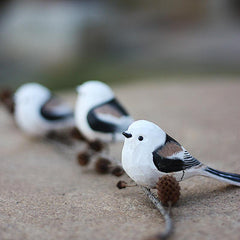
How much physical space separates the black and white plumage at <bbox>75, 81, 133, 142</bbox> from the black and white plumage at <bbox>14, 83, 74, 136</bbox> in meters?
0.35

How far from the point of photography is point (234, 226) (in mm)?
1408

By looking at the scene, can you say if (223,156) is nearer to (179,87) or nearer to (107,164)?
(107,164)

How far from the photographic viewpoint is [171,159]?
158 centimetres

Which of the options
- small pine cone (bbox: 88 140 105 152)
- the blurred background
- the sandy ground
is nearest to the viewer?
the sandy ground

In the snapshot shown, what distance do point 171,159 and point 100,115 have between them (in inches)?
27.9

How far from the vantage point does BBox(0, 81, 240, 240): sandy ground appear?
1430 mm

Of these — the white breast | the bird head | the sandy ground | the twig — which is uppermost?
the bird head

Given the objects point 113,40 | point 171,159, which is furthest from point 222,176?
point 113,40

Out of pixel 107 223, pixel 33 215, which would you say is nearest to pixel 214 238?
pixel 107 223

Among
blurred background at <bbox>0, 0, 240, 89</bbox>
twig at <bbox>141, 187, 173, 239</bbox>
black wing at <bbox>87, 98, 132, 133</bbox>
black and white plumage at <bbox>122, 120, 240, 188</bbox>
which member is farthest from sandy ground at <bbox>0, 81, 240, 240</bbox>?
blurred background at <bbox>0, 0, 240, 89</bbox>

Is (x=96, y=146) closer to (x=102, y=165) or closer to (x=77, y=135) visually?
(x=102, y=165)

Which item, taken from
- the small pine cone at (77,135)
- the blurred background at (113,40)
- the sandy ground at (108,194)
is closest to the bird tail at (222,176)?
the sandy ground at (108,194)

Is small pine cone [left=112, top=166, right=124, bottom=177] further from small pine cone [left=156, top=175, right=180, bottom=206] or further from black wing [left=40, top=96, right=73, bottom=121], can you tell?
black wing [left=40, top=96, right=73, bottom=121]

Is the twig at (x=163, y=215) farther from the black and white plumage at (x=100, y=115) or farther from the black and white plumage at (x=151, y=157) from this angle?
the black and white plumage at (x=100, y=115)
